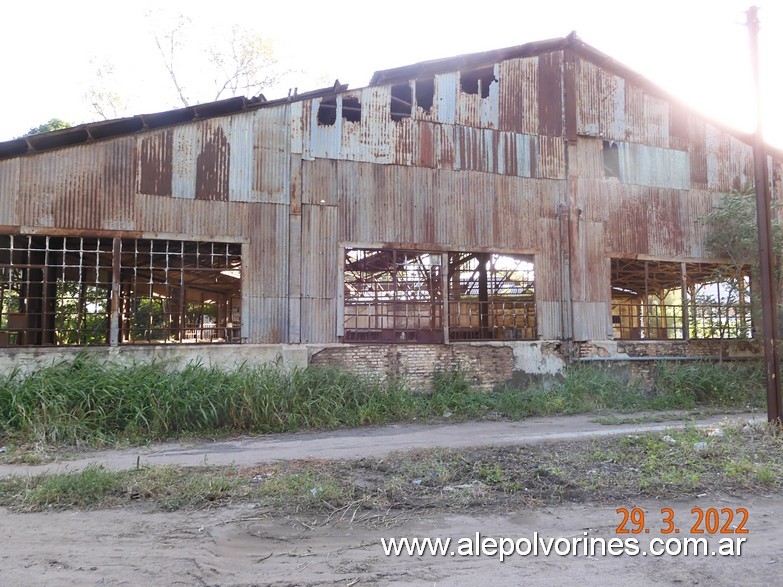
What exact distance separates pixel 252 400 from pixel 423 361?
416 centimetres

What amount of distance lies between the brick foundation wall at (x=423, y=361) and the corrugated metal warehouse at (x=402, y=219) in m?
0.05

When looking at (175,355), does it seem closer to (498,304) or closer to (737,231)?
(498,304)

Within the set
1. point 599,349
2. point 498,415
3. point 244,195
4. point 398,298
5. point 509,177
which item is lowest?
point 498,415

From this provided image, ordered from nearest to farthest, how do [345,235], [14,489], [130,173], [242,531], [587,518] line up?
[242,531], [587,518], [14,489], [130,173], [345,235]

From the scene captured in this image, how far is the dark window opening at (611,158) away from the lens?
13.8 m

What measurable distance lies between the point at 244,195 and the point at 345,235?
7.61ft

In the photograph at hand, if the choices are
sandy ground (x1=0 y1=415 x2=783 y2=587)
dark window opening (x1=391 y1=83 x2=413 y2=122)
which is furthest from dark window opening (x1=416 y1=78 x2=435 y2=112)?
sandy ground (x1=0 y1=415 x2=783 y2=587)

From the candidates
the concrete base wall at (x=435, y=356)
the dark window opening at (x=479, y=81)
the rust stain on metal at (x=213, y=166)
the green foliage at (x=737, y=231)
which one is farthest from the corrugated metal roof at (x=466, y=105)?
the concrete base wall at (x=435, y=356)

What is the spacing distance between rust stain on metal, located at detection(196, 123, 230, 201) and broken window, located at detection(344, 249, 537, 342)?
122 inches

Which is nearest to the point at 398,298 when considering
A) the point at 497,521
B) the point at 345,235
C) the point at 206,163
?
the point at 345,235

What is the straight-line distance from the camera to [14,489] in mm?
5445

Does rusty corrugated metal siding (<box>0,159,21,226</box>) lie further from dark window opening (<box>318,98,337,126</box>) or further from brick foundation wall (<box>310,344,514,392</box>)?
brick foundation wall (<box>310,344,514,392</box>)

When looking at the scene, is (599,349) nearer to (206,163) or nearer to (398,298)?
(398,298)

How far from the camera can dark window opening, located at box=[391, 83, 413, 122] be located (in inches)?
485
